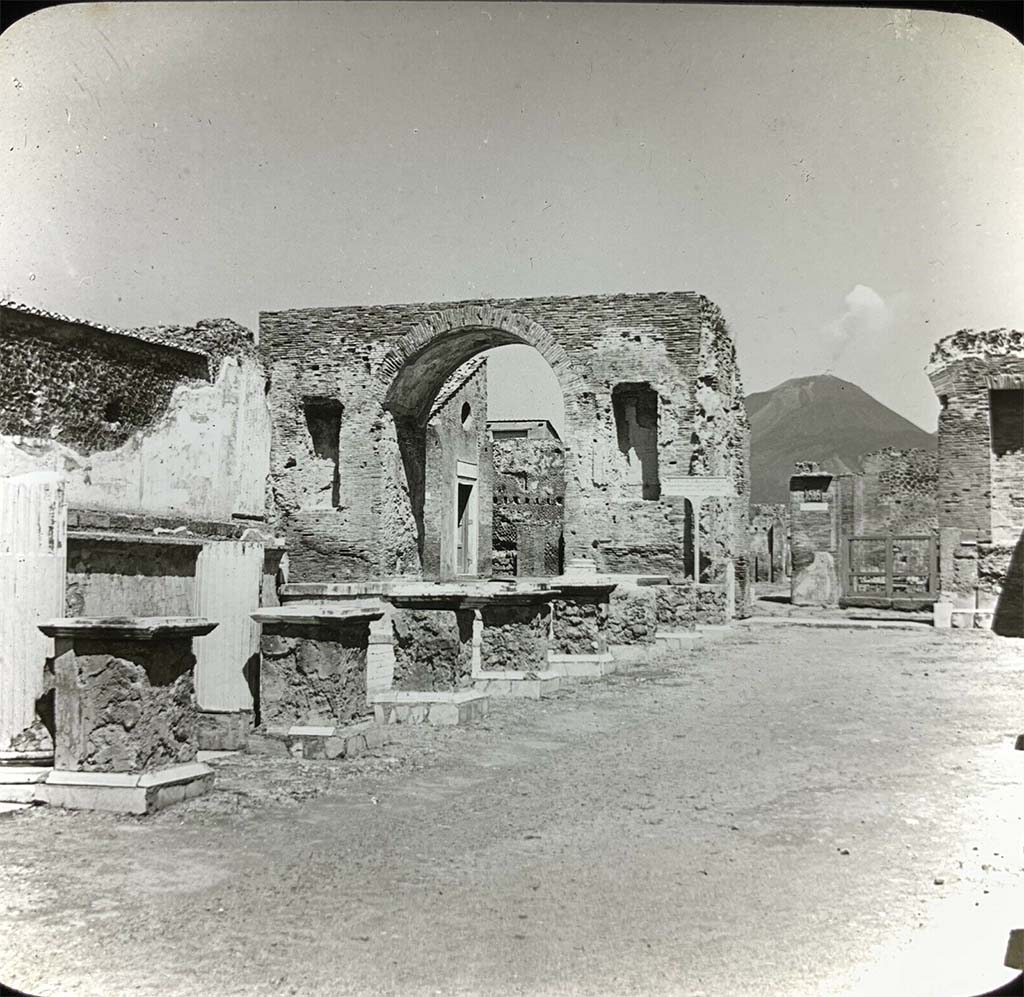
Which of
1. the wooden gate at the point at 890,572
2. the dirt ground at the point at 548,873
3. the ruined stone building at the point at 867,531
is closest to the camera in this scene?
the dirt ground at the point at 548,873

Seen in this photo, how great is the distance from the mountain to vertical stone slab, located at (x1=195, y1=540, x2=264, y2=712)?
47799 mm

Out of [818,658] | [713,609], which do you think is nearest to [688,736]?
[818,658]

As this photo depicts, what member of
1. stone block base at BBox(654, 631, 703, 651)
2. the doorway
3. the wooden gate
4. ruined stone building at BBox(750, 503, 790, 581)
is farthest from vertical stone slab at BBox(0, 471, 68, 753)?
ruined stone building at BBox(750, 503, 790, 581)

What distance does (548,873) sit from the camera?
3895 mm

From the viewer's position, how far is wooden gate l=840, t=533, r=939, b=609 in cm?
1900

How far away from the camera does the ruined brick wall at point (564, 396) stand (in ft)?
52.7

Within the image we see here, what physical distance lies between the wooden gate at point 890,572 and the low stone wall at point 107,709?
52.0 ft

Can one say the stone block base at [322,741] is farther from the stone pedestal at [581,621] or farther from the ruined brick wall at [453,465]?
the ruined brick wall at [453,465]

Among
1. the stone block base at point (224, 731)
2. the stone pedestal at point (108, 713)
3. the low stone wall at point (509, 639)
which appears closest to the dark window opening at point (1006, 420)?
the low stone wall at point (509, 639)

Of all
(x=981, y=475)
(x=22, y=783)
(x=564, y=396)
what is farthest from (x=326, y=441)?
(x=22, y=783)

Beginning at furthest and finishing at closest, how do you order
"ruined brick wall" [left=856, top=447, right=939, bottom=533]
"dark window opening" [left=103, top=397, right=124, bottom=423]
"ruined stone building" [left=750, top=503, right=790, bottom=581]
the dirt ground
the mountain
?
the mountain < "ruined stone building" [left=750, top=503, right=790, bottom=581] < "ruined brick wall" [left=856, top=447, right=939, bottom=533] < "dark window opening" [left=103, top=397, right=124, bottom=423] < the dirt ground

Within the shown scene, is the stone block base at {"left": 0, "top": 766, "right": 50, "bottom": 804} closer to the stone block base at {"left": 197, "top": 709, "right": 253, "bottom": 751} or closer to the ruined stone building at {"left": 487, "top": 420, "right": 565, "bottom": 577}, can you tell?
the stone block base at {"left": 197, "top": 709, "right": 253, "bottom": 751}

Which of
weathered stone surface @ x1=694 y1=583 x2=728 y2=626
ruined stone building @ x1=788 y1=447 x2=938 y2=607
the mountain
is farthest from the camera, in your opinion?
Answer: the mountain

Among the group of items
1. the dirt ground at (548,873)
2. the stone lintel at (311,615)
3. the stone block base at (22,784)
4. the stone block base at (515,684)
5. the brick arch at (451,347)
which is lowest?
the dirt ground at (548,873)
